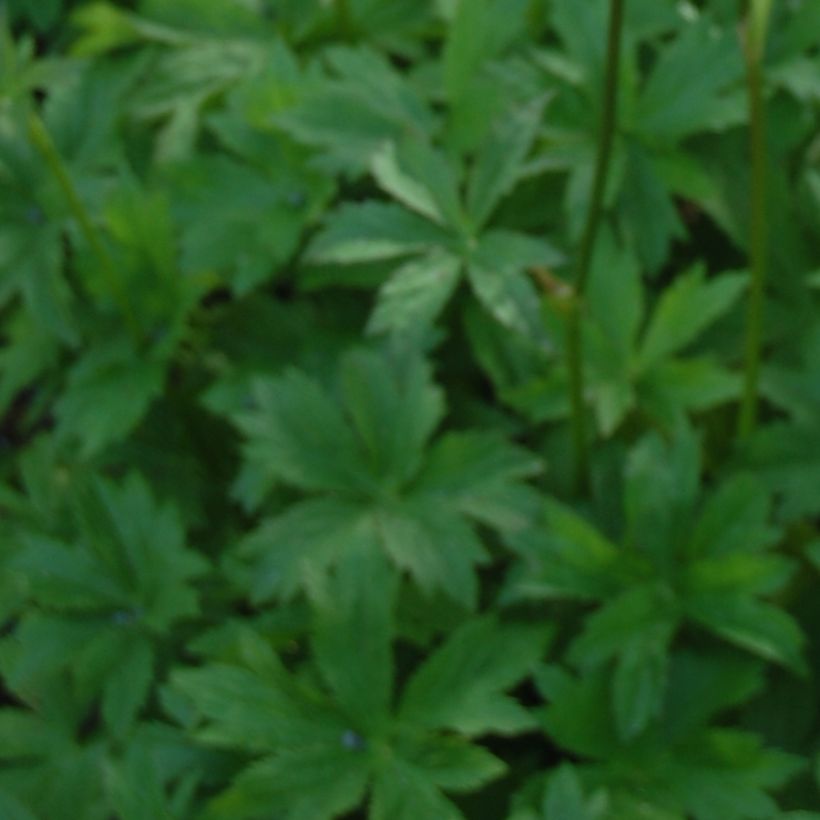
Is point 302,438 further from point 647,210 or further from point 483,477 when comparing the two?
point 647,210

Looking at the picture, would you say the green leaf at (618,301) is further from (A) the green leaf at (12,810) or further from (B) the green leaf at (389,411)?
(A) the green leaf at (12,810)

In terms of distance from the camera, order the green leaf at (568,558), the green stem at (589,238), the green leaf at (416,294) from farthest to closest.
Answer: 1. the green leaf at (416,294)
2. the green leaf at (568,558)
3. the green stem at (589,238)

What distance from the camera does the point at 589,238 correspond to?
1401mm

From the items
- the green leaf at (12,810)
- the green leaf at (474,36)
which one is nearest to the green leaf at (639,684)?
the green leaf at (12,810)

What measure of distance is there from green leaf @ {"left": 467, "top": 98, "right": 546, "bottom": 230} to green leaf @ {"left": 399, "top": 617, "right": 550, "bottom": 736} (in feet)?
1.60

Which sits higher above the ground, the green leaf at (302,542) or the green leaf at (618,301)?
the green leaf at (618,301)

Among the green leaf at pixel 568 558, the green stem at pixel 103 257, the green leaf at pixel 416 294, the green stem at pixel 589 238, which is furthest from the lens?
the green stem at pixel 103 257

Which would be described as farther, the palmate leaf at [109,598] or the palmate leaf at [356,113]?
the palmate leaf at [356,113]

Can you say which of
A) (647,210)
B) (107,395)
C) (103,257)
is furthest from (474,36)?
(107,395)

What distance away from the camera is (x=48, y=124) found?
1.89 m

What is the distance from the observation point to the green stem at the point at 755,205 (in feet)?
4.14

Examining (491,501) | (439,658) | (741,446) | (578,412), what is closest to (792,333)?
(741,446)

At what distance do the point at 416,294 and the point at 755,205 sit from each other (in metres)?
0.41

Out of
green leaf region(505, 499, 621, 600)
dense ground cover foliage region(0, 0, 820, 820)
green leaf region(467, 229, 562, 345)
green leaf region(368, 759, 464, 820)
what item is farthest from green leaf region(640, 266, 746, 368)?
green leaf region(368, 759, 464, 820)
